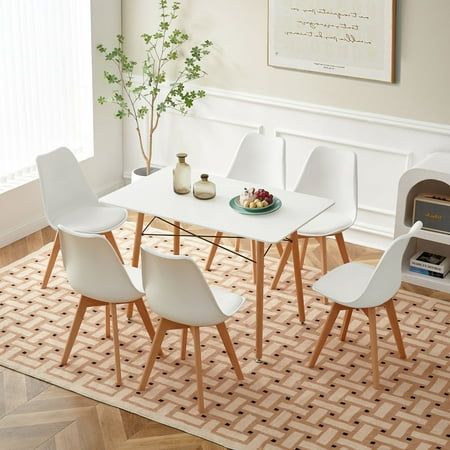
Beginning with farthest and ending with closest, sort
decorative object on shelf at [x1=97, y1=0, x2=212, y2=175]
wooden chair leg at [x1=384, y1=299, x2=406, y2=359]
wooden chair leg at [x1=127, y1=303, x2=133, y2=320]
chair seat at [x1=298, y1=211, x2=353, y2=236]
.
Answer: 1. decorative object on shelf at [x1=97, y1=0, x2=212, y2=175]
2. chair seat at [x1=298, y1=211, x2=353, y2=236]
3. wooden chair leg at [x1=127, y1=303, x2=133, y2=320]
4. wooden chair leg at [x1=384, y1=299, x2=406, y2=359]

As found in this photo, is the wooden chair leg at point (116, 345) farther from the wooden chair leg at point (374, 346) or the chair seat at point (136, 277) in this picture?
the wooden chair leg at point (374, 346)

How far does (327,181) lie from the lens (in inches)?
217

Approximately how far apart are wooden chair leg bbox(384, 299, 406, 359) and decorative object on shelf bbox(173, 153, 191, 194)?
1.24 metres

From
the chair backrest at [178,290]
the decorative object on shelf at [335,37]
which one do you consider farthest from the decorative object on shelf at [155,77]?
the chair backrest at [178,290]

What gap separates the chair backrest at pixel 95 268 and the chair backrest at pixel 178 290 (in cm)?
14

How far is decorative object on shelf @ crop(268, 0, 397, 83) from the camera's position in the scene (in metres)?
5.68

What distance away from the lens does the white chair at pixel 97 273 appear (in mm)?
4328

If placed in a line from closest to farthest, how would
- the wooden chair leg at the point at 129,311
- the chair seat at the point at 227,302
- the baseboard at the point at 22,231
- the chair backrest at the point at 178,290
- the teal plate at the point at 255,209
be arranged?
the chair backrest at the point at 178,290 → the chair seat at the point at 227,302 → the teal plate at the point at 255,209 → the wooden chair leg at the point at 129,311 → the baseboard at the point at 22,231

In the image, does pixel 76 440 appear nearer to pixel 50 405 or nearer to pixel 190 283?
pixel 50 405

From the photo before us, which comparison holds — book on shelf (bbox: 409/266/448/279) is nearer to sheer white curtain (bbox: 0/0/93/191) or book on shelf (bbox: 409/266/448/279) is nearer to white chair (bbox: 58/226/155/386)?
white chair (bbox: 58/226/155/386)

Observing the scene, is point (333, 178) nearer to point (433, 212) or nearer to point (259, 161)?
point (259, 161)

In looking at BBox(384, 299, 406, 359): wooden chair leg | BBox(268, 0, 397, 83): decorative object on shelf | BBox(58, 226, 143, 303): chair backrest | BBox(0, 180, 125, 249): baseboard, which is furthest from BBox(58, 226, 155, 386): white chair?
BBox(268, 0, 397, 83): decorative object on shelf

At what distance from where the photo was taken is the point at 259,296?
15.5 feet

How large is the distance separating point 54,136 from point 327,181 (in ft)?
6.59
